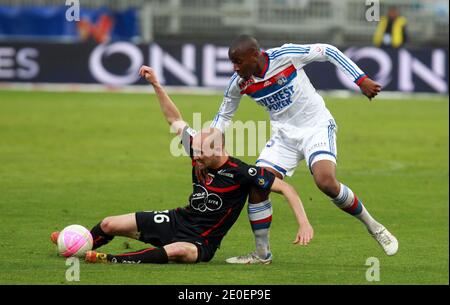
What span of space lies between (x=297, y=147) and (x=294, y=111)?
1.20ft

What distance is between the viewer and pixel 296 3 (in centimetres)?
3694

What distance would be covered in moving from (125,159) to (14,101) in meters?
9.00

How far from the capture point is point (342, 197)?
34.8ft

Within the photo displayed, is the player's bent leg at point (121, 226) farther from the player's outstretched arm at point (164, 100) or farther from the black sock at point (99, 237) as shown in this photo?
the player's outstretched arm at point (164, 100)

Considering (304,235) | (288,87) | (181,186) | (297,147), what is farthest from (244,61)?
(181,186)

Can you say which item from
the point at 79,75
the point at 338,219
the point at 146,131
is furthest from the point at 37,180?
the point at 79,75

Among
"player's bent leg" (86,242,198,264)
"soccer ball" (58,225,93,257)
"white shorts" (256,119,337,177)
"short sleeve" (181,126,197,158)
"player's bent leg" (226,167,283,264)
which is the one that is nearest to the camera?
"player's bent leg" (86,242,198,264)

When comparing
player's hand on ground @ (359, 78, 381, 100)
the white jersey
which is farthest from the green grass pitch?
player's hand on ground @ (359, 78, 381, 100)

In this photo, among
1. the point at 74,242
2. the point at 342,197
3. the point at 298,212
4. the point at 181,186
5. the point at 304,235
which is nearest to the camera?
the point at 304,235

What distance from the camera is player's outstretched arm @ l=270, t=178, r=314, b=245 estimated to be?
9.23 meters

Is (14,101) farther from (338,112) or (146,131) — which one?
(338,112)

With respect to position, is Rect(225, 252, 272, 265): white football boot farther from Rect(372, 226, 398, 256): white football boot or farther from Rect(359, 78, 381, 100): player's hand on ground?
Rect(359, 78, 381, 100): player's hand on ground

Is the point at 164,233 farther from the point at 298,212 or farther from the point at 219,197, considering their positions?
the point at 298,212

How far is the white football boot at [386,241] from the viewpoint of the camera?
34.8 ft
